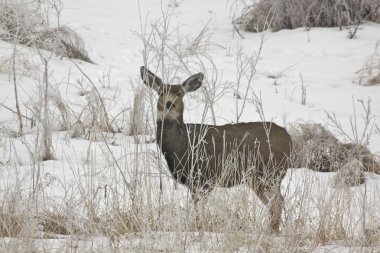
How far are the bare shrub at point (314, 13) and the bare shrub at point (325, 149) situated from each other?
4.32 m

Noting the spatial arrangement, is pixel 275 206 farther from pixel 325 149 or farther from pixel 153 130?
pixel 153 130

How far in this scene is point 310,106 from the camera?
9.21 meters

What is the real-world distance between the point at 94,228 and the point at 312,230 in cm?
151

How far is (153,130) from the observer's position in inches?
320

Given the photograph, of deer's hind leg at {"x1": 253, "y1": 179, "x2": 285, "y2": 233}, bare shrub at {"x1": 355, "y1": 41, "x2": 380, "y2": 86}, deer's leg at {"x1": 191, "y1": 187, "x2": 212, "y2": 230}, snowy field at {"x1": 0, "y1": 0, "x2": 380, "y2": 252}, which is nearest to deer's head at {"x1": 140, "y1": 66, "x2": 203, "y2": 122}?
snowy field at {"x1": 0, "y1": 0, "x2": 380, "y2": 252}

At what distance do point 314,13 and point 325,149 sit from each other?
201 inches

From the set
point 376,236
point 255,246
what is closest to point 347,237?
point 376,236

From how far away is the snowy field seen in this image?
14.4 ft

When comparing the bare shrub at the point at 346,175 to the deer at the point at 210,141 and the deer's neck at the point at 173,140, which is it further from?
the deer's neck at the point at 173,140

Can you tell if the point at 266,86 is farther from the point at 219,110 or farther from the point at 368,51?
the point at 368,51

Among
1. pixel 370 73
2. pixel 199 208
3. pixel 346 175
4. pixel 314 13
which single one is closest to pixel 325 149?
pixel 346 175

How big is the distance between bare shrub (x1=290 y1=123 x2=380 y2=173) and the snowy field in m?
0.16

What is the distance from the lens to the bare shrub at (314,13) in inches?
463

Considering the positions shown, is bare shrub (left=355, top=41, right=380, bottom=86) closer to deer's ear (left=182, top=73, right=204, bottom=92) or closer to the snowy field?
the snowy field
